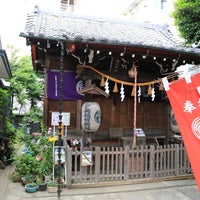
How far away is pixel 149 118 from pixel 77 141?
10.5 feet

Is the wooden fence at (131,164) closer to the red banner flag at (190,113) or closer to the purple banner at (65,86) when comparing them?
the purple banner at (65,86)

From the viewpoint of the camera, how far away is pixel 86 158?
270 inches

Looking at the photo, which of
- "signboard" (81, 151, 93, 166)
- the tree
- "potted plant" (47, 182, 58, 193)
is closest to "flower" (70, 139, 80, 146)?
"signboard" (81, 151, 93, 166)

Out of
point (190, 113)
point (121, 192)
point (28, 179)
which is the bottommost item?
point (121, 192)

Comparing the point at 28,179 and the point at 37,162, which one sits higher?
the point at 37,162

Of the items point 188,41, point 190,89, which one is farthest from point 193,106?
point 188,41

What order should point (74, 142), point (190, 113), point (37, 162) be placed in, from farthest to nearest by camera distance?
point (74, 142)
point (37, 162)
point (190, 113)

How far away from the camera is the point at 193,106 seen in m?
3.62

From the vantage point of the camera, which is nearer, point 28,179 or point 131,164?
point 28,179

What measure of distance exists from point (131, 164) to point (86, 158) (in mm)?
1522

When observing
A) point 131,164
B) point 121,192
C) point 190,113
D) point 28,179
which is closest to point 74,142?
point 28,179

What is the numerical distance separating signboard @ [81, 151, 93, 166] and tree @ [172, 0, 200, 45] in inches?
306

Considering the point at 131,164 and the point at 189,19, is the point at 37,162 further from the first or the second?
the point at 189,19

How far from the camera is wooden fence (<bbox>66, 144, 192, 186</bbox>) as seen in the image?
6.82 meters
